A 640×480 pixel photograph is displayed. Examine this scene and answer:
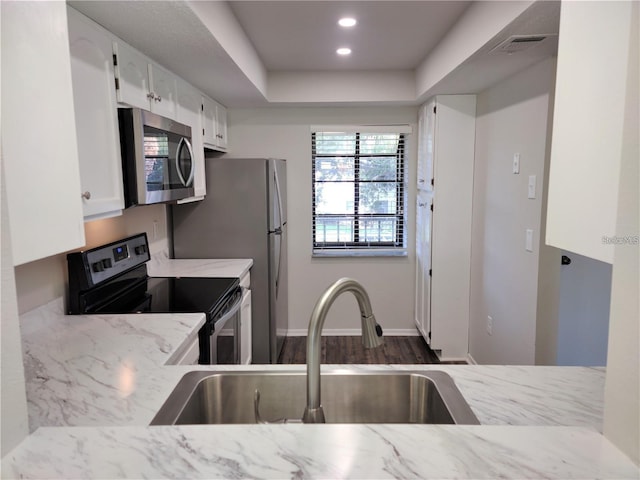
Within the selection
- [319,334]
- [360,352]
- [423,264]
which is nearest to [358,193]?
[423,264]

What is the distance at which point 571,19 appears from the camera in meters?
0.92

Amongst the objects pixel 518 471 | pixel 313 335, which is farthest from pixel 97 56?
pixel 518 471

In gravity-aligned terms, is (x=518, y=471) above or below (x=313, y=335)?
below

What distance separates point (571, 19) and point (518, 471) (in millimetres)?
912

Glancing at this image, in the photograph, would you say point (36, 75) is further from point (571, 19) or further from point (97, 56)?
point (571, 19)

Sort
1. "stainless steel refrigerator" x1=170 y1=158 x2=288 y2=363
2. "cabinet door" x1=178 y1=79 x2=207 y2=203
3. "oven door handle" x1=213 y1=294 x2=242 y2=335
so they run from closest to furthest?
"oven door handle" x1=213 y1=294 x2=242 y2=335 < "cabinet door" x1=178 y1=79 x2=207 y2=203 < "stainless steel refrigerator" x1=170 y1=158 x2=288 y2=363

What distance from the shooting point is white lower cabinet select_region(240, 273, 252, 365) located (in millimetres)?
2861

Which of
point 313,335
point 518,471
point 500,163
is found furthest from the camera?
point 500,163

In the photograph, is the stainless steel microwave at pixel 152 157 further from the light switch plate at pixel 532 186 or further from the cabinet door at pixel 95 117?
the light switch plate at pixel 532 186

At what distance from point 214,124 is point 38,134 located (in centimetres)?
269

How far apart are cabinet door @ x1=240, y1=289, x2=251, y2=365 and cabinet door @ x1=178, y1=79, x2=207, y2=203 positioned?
0.79 metres

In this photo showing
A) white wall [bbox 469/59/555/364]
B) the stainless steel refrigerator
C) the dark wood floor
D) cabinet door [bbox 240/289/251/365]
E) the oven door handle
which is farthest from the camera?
the dark wood floor

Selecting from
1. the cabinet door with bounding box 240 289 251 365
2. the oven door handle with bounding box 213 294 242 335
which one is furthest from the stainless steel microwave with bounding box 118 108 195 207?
the cabinet door with bounding box 240 289 251 365

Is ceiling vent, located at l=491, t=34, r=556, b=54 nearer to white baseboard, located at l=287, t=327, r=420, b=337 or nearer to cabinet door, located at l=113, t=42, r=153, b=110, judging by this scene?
cabinet door, located at l=113, t=42, r=153, b=110
